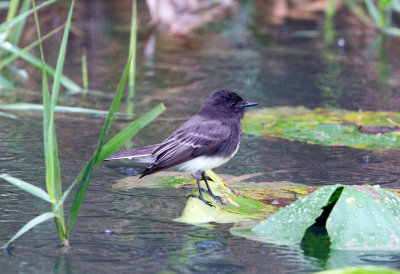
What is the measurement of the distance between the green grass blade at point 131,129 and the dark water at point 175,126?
0.52 m

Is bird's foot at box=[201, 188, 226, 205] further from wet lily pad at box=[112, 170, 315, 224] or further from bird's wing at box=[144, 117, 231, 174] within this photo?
bird's wing at box=[144, 117, 231, 174]

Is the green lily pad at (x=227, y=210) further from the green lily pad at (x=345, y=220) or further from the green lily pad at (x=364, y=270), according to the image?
the green lily pad at (x=364, y=270)

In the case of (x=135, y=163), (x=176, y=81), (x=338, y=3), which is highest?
(x=338, y=3)

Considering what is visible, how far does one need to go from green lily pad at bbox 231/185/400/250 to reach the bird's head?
133 cm

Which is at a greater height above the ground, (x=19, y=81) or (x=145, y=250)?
(x=19, y=81)

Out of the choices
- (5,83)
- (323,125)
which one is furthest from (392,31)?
(5,83)

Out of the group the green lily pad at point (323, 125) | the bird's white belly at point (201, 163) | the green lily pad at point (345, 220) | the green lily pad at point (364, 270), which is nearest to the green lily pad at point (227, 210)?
the green lily pad at point (345, 220)

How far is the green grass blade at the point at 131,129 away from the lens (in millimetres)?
2994

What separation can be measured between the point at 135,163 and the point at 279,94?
8.02 ft

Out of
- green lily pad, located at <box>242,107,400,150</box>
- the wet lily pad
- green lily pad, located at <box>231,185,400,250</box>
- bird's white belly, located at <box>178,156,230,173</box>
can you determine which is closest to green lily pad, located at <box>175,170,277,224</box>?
the wet lily pad

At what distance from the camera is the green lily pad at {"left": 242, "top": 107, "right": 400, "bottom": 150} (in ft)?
17.4

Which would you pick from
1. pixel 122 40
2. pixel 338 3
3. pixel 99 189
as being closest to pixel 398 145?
pixel 99 189

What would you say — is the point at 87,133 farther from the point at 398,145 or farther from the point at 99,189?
the point at 398,145

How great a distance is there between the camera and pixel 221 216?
145 inches
